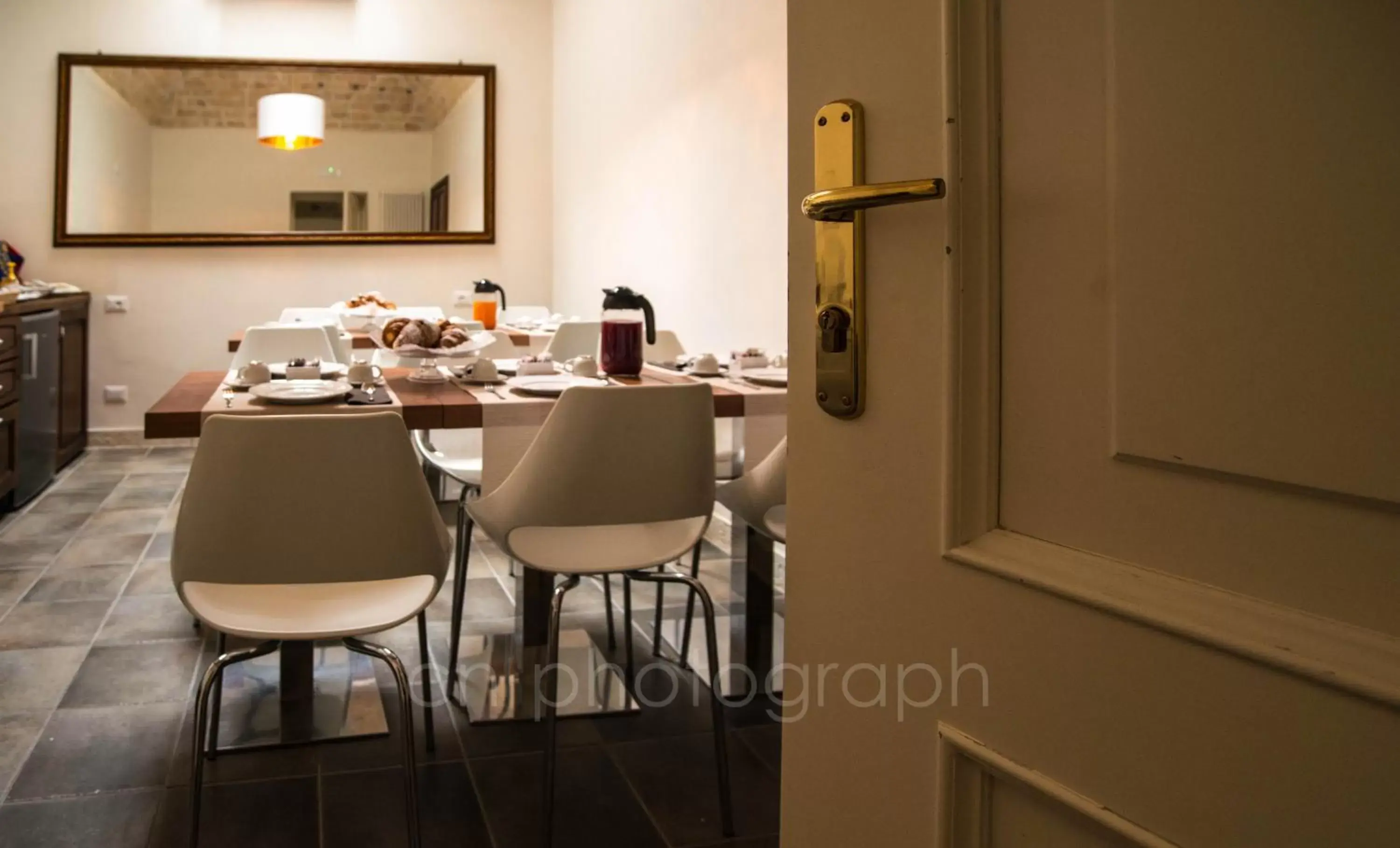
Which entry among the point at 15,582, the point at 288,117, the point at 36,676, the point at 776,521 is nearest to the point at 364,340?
the point at 15,582

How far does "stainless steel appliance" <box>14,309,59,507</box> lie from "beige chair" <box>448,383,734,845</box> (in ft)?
10.9

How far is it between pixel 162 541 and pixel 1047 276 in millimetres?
4007

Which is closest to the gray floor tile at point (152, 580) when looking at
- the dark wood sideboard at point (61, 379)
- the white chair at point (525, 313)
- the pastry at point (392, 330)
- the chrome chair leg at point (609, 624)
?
the dark wood sideboard at point (61, 379)

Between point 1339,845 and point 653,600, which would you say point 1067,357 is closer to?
point 1339,845

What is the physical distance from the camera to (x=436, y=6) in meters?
6.63

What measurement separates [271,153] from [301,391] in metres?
5.02

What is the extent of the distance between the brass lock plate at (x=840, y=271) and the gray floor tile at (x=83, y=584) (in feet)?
10.2

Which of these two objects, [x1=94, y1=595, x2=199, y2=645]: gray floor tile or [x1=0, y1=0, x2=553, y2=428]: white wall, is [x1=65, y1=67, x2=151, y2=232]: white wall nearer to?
[x1=0, y1=0, x2=553, y2=428]: white wall

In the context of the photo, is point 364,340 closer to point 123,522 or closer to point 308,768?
point 123,522

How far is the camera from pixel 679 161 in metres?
4.58

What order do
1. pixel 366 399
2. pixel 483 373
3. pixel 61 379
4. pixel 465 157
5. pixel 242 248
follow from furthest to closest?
pixel 465 157 < pixel 242 248 < pixel 61 379 < pixel 483 373 < pixel 366 399

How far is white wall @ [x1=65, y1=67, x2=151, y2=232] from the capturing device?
6125 mm

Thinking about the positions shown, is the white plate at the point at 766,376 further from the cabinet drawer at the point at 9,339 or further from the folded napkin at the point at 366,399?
the cabinet drawer at the point at 9,339

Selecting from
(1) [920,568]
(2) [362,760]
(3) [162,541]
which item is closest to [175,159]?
(3) [162,541]
